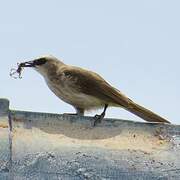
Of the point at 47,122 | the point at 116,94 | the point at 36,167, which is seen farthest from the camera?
the point at 116,94

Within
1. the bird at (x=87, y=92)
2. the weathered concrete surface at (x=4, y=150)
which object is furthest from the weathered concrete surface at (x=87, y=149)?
the bird at (x=87, y=92)

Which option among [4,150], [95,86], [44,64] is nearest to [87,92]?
[95,86]

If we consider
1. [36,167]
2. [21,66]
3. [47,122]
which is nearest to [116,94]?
[21,66]

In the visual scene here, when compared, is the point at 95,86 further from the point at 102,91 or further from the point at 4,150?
the point at 4,150

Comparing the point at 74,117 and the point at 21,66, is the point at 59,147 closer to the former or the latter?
the point at 74,117

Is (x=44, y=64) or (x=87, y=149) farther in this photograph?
(x=44, y=64)

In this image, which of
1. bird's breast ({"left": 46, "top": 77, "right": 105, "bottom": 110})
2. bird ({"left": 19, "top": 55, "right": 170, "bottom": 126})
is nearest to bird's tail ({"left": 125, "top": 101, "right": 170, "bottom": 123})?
bird ({"left": 19, "top": 55, "right": 170, "bottom": 126})

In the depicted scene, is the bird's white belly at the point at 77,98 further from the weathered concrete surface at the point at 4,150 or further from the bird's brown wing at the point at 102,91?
the weathered concrete surface at the point at 4,150
